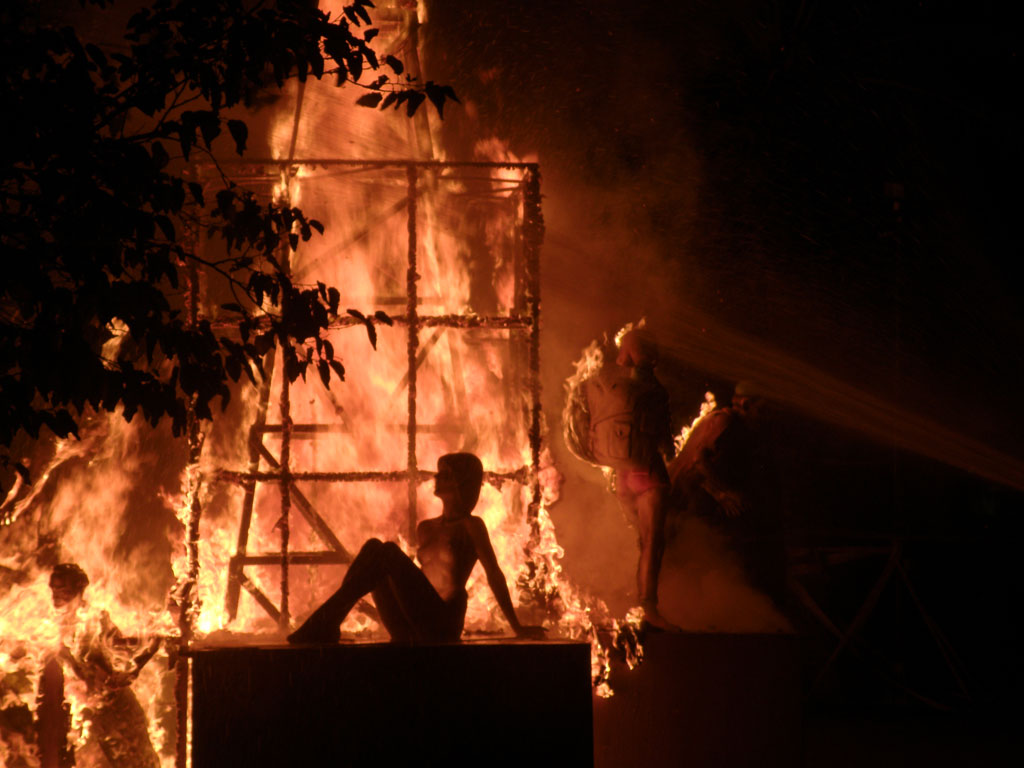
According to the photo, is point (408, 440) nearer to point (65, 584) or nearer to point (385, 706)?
point (385, 706)

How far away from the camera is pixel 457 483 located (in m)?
7.13

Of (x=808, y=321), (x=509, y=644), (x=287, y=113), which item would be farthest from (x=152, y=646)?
(x=808, y=321)

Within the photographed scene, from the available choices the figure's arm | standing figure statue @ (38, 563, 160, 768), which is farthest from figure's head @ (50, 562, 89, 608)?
the figure's arm

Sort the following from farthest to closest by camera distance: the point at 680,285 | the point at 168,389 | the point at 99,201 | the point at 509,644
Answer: the point at 680,285 → the point at 509,644 → the point at 168,389 → the point at 99,201

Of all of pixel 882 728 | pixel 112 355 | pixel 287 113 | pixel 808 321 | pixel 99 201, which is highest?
pixel 287 113

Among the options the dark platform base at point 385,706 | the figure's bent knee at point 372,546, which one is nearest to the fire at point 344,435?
the figure's bent knee at point 372,546

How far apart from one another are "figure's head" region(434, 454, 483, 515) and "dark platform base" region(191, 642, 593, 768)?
3.20ft

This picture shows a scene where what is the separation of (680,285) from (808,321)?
69.4 inches

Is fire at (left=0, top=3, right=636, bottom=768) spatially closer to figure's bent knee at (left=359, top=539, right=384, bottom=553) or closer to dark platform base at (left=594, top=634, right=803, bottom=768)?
dark platform base at (left=594, top=634, right=803, bottom=768)

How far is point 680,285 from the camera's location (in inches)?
513

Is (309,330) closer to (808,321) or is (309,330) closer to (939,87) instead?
(808,321)

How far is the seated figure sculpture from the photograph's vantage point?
6609 mm

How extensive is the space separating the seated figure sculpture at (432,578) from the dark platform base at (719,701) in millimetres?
1202

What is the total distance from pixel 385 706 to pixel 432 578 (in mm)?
990
